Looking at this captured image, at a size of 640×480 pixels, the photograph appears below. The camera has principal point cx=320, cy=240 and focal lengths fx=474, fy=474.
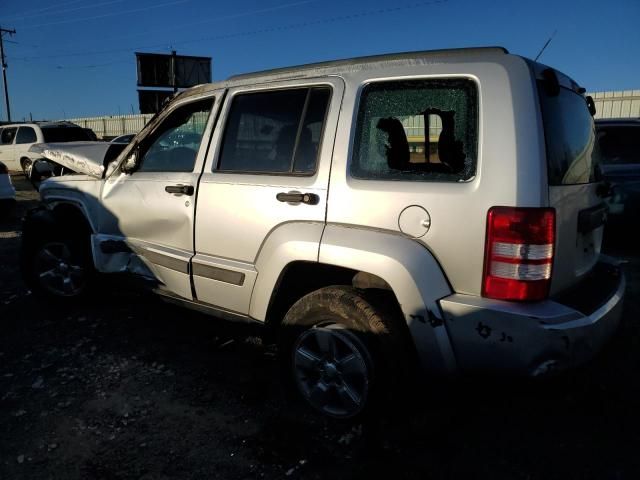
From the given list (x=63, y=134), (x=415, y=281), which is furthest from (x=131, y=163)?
(x=63, y=134)

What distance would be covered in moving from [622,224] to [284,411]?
17.3 ft

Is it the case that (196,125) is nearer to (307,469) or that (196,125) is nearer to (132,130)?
(307,469)

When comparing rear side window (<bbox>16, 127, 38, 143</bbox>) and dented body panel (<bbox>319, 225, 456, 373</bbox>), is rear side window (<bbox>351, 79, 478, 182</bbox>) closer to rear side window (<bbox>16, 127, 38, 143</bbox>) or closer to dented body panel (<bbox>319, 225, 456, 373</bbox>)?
dented body panel (<bbox>319, 225, 456, 373</bbox>)

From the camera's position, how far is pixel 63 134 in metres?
14.8

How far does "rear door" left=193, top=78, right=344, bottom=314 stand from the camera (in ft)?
8.31

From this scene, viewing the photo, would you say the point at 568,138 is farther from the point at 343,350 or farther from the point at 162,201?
the point at 162,201

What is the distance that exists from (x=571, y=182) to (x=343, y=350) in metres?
1.38

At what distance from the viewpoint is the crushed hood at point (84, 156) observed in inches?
153

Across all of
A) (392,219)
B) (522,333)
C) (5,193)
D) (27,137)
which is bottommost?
(522,333)

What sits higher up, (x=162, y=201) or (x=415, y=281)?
(x=162, y=201)

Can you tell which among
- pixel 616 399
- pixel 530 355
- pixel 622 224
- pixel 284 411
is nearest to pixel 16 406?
pixel 284 411

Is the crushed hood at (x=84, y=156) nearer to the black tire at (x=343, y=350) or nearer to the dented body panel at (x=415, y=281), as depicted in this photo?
the black tire at (x=343, y=350)

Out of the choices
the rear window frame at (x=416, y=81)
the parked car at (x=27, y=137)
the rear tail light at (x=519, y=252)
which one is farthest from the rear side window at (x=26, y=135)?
the rear tail light at (x=519, y=252)

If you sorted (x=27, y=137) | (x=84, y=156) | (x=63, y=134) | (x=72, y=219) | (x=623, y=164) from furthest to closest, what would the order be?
(x=27, y=137), (x=63, y=134), (x=623, y=164), (x=72, y=219), (x=84, y=156)
